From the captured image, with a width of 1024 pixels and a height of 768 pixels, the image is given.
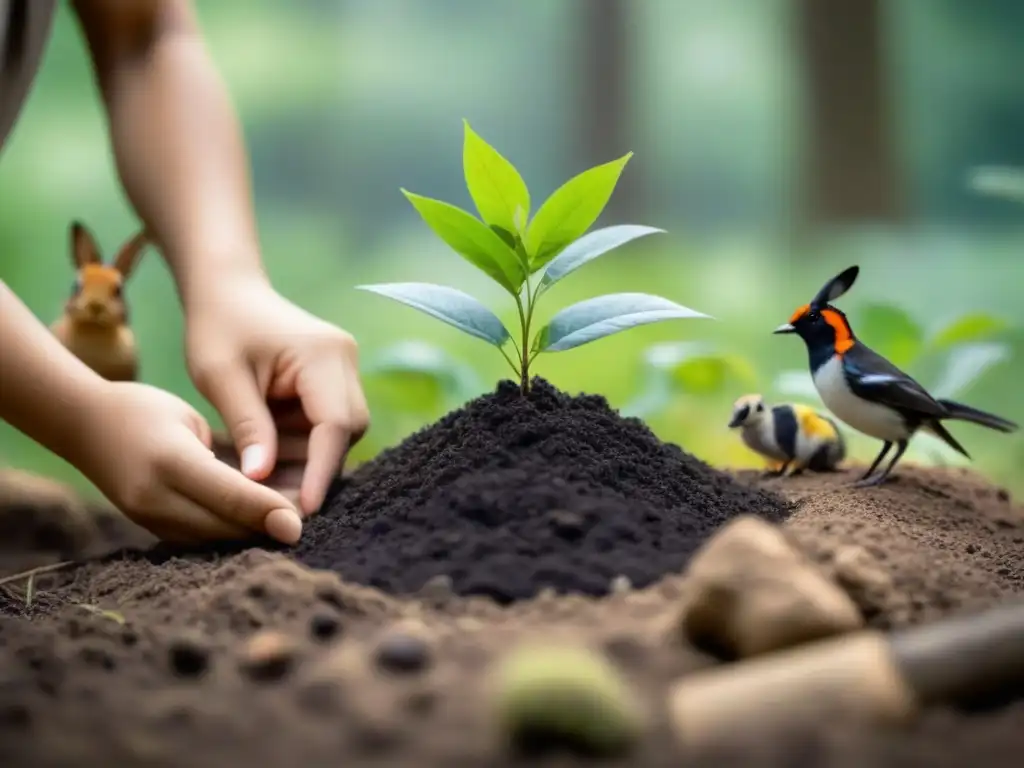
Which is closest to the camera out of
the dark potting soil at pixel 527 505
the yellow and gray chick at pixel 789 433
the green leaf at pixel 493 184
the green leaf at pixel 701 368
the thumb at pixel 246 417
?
the dark potting soil at pixel 527 505

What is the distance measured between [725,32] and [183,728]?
2.07 m

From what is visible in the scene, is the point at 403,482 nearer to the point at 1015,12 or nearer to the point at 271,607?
the point at 271,607

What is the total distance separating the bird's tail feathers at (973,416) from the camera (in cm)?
128

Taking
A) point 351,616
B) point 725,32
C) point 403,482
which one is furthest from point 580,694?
point 725,32

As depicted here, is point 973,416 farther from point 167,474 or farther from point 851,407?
point 167,474

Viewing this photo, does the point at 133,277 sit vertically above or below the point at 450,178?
below

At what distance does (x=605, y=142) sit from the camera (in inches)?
88.7

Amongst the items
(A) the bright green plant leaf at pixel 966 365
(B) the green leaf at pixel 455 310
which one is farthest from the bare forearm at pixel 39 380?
(A) the bright green plant leaf at pixel 966 365

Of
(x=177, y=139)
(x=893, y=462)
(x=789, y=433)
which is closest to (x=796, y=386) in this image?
(x=789, y=433)

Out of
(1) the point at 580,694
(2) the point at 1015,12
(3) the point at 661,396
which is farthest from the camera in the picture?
(2) the point at 1015,12

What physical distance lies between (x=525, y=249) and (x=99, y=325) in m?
1.04

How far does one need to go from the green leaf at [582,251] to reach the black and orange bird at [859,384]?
278mm

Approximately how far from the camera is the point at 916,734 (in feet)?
1.90

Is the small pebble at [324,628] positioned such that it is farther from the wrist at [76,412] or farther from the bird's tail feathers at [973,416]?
the bird's tail feathers at [973,416]
